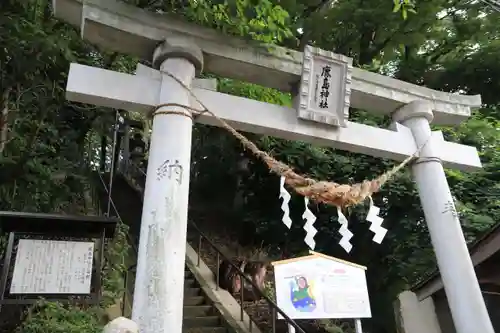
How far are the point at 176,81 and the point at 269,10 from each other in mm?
1224

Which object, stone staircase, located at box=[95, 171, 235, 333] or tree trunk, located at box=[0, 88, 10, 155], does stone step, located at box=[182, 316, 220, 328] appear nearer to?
stone staircase, located at box=[95, 171, 235, 333]

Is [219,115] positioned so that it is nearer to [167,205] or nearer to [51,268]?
[167,205]

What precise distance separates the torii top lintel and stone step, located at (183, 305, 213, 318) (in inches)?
161

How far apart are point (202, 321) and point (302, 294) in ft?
7.94

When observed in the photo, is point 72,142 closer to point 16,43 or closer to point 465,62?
point 16,43

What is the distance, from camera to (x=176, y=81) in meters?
3.87

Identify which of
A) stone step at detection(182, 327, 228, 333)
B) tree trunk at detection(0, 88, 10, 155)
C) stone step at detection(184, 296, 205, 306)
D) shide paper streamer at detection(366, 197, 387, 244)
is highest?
tree trunk at detection(0, 88, 10, 155)

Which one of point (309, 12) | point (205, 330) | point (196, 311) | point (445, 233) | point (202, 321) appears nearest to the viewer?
point (445, 233)

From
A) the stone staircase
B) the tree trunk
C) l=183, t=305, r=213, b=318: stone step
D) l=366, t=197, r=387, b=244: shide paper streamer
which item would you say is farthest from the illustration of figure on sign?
the tree trunk

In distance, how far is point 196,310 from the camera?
6938mm

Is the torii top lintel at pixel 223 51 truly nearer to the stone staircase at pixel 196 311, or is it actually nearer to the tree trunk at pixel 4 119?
the tree trunk at pixel 4 119

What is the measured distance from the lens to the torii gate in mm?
3318

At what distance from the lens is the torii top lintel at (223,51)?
3.82m

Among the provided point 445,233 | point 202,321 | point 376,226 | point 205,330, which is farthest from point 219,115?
point 202,321
